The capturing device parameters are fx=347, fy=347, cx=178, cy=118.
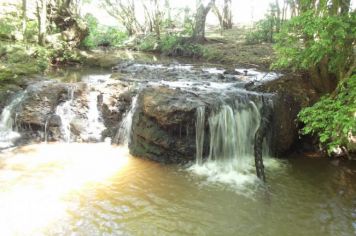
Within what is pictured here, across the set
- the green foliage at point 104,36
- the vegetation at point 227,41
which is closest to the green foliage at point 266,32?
the vegetation at point 227,41

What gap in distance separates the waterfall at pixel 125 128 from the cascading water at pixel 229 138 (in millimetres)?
1987

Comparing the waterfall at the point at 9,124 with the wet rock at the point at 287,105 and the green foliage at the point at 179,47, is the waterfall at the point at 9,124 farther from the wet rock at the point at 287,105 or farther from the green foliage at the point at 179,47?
the green foliage at the point at 179,47

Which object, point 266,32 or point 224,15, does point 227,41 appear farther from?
point 224,15

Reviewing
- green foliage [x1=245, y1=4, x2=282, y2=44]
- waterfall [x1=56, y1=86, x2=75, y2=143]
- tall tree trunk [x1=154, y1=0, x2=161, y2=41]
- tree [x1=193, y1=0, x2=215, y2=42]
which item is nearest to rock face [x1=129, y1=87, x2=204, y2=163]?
waterfall [x1=56, y1=86, x2=75, y2=143]

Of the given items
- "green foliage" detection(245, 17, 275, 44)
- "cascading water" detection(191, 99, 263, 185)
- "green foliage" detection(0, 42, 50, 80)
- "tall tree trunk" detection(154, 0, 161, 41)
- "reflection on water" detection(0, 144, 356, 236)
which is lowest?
"reflection on water" detection(0, 144, 356, 236)

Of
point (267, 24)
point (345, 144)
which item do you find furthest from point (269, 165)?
point (267, 24)

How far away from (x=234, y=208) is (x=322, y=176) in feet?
8.38

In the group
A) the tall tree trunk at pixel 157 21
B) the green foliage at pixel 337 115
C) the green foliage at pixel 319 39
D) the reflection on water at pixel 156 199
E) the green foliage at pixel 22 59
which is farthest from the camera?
the tall tree trunk at pixel 157 21

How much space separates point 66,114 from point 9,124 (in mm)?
1387

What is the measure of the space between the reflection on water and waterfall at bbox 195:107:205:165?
21.0 inches

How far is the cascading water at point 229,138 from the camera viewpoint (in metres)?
7.34

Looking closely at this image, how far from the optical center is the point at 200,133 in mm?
7500

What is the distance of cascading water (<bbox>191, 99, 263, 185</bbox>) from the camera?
7344 mm

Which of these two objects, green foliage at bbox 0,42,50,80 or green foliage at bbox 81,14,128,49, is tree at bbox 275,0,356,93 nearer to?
green foliage at bbox 0,42,50,80
